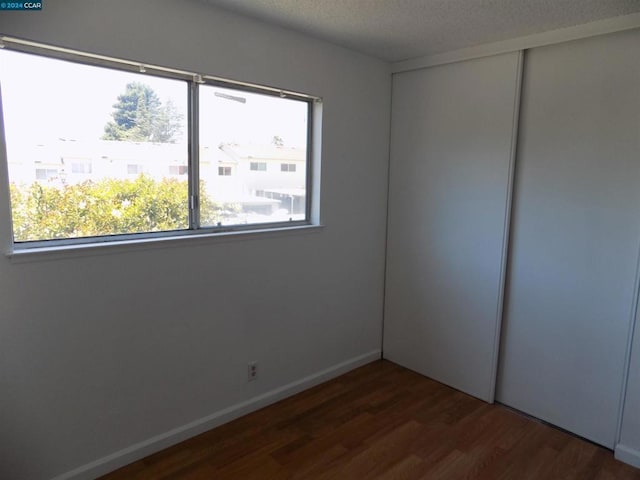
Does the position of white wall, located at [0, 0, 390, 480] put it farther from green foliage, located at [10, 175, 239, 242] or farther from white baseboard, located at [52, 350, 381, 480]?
green foliage, located at [10, 175, 239, 242]

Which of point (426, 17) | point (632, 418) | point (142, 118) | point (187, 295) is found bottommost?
point (632, 418)

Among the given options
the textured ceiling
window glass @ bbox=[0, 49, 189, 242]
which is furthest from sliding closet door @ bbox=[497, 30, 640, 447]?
window glass @ bbox=[0, 49, 189, 242]

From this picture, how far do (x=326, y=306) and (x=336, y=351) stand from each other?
0.39m

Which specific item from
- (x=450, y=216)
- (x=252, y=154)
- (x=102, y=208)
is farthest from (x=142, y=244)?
(x=450, y=216)

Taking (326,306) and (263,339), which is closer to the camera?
(263,339)

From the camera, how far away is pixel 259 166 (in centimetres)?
278

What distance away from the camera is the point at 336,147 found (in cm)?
304

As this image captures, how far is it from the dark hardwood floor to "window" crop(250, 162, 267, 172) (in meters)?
1.54

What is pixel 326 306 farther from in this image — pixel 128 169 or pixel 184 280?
pixel 128 169

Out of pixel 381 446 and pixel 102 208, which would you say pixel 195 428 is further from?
pixel 102 208

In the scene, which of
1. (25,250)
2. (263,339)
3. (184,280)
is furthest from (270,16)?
(263,339)

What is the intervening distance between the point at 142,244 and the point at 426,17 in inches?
75.5

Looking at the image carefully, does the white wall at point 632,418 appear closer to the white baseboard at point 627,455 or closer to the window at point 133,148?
the white baseboard at point 627,455

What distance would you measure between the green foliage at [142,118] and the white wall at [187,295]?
7.2 inches
